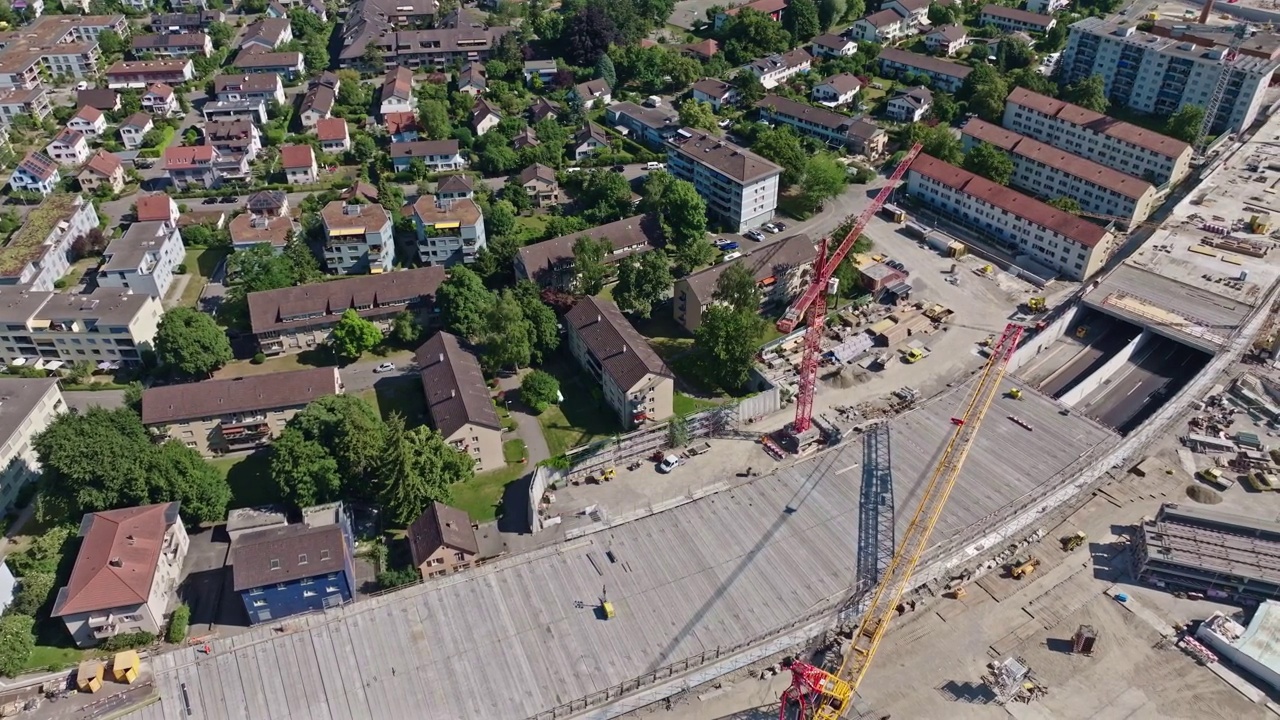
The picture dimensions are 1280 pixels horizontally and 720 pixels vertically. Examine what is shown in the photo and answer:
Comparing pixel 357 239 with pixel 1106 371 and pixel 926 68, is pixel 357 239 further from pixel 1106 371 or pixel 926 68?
pixel 926 68

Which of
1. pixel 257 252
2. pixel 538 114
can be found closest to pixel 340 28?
pixel 538 114

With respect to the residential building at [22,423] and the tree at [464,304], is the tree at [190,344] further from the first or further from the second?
the tree at [464,304]

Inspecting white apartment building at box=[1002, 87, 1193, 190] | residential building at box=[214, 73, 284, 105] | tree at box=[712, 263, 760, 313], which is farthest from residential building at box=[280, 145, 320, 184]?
white apartment building at box=[1002, 87, 1193, 190]

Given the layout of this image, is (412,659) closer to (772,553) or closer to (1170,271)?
(772,553)

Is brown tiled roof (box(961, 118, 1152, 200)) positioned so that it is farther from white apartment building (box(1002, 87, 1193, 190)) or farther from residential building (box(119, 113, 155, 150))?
residential building (box(119, 113, 155, 150))

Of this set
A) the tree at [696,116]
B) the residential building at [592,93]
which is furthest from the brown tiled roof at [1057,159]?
the residential building at [592,93]

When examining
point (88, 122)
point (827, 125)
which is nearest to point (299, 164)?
point (88, 122)
